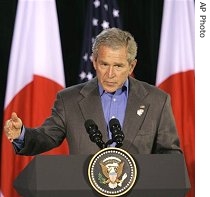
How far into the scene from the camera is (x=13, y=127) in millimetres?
2082

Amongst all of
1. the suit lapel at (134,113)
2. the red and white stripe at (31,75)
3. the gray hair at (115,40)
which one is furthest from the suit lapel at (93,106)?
the red and white stripe at (31,75)

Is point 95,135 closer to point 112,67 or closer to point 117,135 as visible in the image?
point 117,135

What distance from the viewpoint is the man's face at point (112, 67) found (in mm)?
2324

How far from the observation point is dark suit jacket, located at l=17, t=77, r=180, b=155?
2344 mm

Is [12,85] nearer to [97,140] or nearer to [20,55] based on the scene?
[20,55]

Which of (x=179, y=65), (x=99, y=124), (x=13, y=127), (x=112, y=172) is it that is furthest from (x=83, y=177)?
(x=179, y=65)

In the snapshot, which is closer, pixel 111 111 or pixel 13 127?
pixel 13 127

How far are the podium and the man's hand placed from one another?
0.21 metres

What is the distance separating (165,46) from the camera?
12.9 ft

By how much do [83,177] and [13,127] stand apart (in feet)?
1.26

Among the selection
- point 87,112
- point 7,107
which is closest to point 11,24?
point 7,107

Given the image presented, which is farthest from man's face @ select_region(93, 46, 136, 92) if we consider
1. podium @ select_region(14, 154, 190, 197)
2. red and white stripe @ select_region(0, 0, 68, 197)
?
red and white stripe @ select_region(0, 0, 68, 197)

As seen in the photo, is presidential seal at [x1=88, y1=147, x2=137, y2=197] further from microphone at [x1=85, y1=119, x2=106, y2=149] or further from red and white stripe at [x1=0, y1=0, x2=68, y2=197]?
red and white stripe at [x1=0, y1=0, x2=68, y2=197]
